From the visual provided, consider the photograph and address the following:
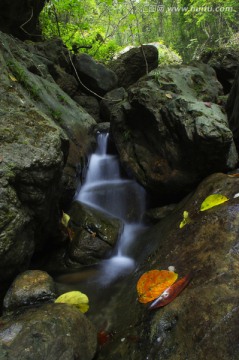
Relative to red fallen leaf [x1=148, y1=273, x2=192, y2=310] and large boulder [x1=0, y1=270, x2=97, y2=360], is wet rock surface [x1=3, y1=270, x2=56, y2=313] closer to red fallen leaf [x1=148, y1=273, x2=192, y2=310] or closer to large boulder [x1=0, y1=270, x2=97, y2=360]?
large boulder [x1=0, y1=270, x2=97, y2=360]

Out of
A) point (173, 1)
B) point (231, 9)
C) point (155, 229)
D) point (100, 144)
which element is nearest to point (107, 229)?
point (155, 229)

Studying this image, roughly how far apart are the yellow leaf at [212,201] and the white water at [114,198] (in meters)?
1.44

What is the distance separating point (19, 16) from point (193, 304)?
8008mm

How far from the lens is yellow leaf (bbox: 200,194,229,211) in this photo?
362 cm

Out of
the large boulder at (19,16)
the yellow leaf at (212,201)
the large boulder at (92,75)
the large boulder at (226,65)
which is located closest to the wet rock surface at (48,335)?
the yellow leaf at (212,201)

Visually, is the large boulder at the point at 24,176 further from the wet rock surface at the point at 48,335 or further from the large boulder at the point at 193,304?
the large boulder at the point at 193,304

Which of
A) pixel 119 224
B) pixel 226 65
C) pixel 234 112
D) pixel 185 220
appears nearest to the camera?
pixel 185 220

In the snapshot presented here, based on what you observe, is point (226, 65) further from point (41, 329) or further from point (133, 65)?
point (41, 329)

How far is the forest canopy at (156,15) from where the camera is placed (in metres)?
11.5

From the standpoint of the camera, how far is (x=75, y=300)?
127 inches

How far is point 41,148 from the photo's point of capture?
348cm

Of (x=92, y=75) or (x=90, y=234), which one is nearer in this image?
(x=90, y=234)

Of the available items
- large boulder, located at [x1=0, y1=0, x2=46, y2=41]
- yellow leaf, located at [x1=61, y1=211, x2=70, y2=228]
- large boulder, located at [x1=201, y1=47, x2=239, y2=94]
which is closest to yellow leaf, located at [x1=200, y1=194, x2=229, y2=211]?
yellow leaf, located at [x1=61, y1=211, x2=70, y2=228]

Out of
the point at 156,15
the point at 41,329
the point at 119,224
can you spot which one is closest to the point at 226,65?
the point at 119,224
